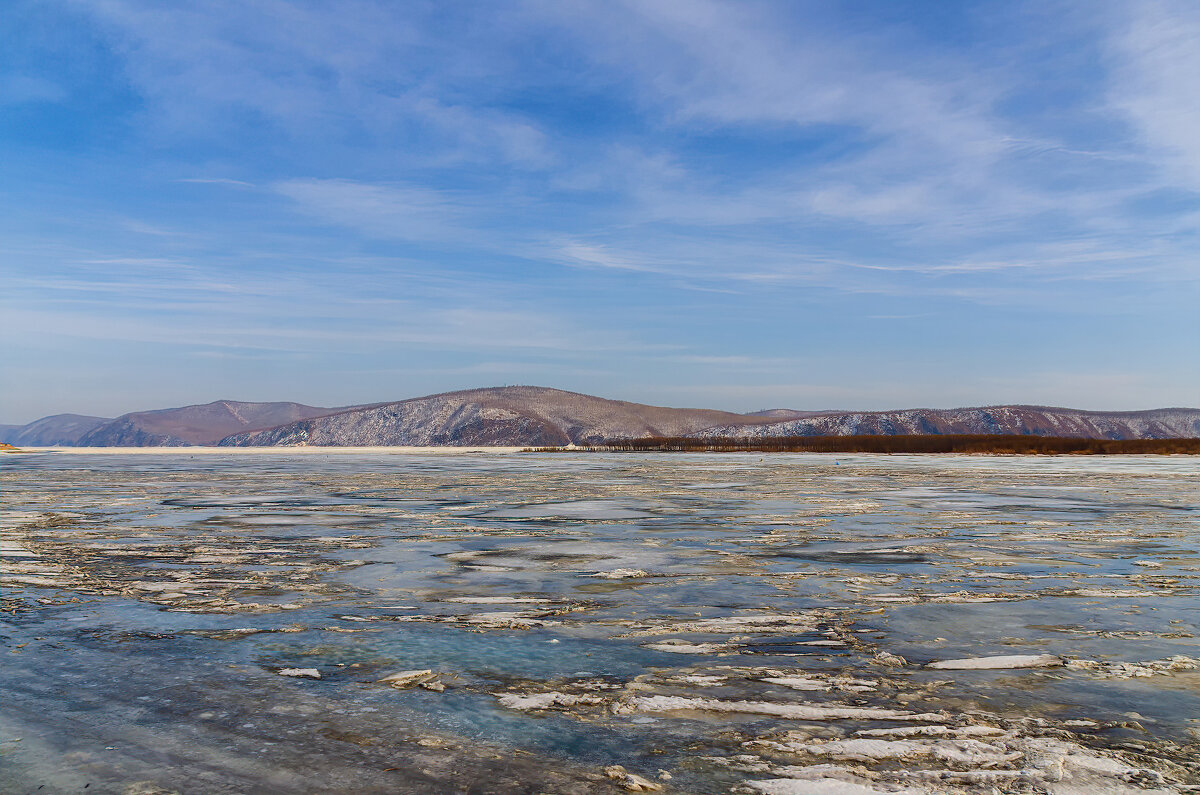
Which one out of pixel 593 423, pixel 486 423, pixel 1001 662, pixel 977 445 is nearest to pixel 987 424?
pixel 593 423

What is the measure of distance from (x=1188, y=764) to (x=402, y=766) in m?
3.11

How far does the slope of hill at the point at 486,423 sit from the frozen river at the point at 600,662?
142 meters

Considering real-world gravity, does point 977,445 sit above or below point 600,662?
above

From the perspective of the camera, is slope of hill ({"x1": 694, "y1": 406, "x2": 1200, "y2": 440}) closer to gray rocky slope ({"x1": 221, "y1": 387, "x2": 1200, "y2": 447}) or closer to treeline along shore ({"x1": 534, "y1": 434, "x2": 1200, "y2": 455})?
gray rocky slope ({"x1": 221, "y1": 387, "x2": 1200, "y2": 447})

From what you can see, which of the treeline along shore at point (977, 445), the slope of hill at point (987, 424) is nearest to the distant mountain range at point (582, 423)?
the slope of hill at point (987, 424)

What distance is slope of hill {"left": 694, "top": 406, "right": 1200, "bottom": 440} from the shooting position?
15225cm

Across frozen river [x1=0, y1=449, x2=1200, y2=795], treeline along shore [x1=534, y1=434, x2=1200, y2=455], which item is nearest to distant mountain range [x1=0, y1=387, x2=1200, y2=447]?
treeline along shore [x1=534, y1=434, x2=1200, y2=455]

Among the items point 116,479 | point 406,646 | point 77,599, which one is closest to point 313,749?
point 406,646

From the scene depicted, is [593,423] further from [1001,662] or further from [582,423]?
[1001,662]

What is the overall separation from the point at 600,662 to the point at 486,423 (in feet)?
517

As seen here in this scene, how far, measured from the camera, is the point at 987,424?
165250mm

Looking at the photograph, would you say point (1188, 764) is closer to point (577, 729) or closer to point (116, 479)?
point (577, 729)

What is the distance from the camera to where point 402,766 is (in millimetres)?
3281

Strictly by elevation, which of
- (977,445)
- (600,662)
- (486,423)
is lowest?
(600,662)
